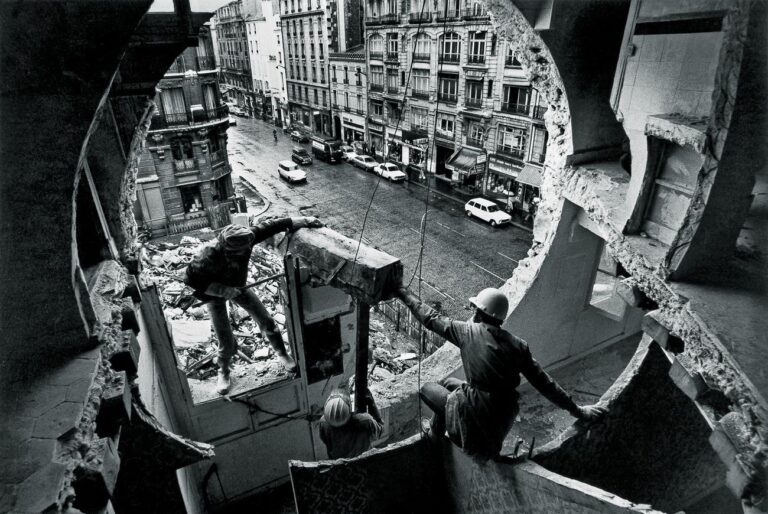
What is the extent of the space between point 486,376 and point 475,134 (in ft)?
83.8

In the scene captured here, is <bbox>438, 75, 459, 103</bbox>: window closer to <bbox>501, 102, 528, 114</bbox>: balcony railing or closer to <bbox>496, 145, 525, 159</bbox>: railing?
<bbox>501, 102, 528, 114</bbox>: balcony railing

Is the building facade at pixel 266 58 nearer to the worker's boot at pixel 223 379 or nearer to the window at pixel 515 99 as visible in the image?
the window at pixel 515 99

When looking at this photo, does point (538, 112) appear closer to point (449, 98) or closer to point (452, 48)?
point (449, 98)

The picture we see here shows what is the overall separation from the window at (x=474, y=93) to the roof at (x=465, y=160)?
288cm

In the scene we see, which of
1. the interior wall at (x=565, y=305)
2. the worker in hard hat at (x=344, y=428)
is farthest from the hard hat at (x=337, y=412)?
the interior wall at (x=565, y=305)

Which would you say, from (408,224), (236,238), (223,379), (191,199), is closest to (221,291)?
(236,238)

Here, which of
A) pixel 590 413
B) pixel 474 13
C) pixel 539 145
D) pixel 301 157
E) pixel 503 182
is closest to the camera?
pixel 590 413

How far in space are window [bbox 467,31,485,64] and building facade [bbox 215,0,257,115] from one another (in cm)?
3631

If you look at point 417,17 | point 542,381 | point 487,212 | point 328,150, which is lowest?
point 487,212

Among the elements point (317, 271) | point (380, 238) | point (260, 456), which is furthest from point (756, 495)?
point (380, 238)

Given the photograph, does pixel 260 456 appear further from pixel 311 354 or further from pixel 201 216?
pixel 201 216

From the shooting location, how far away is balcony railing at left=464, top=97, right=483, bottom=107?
26.2m

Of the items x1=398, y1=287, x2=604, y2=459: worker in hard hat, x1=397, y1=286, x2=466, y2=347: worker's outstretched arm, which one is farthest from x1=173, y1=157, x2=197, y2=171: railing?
x1=398, y1=287, x2=604, y2=459: worker in hard hat

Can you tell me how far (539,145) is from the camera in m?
23.5
